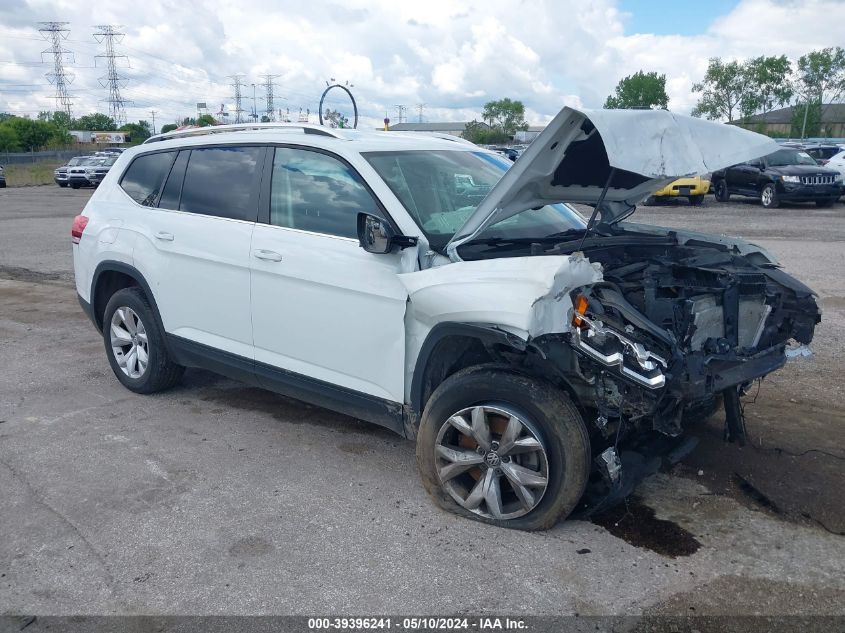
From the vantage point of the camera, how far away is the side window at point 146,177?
17.9 feet

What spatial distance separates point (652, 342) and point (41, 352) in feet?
19.0

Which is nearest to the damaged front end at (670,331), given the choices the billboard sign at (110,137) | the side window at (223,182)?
the side window at (223,182)

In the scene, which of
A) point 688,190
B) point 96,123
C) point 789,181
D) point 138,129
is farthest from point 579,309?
point 96,123

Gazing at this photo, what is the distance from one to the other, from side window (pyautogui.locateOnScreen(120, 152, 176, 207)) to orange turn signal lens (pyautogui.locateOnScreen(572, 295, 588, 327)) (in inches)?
135

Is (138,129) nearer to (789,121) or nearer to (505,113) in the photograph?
(505,113)

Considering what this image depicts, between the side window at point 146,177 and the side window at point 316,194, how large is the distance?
127 cm

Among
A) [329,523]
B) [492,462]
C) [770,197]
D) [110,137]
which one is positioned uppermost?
[110,137]

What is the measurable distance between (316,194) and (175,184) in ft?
4.77

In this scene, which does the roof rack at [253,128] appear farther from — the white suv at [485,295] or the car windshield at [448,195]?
the car windshield at [448,195]

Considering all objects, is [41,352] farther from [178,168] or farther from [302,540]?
[302,540]

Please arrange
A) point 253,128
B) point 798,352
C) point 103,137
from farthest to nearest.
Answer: point 103,137 → point 253,128 → point 798,352

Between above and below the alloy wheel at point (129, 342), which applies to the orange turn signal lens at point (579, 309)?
above

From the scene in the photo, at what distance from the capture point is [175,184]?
5305 millimetres

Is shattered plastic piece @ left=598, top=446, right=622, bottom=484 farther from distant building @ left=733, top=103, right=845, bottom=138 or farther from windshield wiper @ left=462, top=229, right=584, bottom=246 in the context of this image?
distant building @ left=733, top=103, right=845, bottom=138
